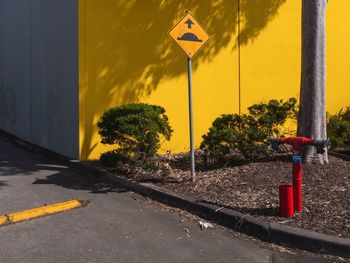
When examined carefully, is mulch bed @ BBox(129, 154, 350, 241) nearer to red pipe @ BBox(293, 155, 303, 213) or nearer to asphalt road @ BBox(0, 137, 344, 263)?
red pipe @ BBox(293, 155, 303, 213)

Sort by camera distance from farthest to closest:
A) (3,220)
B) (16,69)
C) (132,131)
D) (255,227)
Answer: (16,69)
(132,131)
(3,220)
(255,227)

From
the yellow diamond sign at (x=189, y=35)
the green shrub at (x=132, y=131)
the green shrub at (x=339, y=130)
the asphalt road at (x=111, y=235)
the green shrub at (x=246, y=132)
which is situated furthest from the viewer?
the green shrub at (x=339, y=130)

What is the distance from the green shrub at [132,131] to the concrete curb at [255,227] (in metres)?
0.85

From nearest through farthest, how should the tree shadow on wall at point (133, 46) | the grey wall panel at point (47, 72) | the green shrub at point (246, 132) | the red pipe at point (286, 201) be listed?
the red pipe at point (286, 201) → the green shrub at point (246, 132) → the tree shadow on wall at point (133, 46) → the grey wall panel at point (47, 72)

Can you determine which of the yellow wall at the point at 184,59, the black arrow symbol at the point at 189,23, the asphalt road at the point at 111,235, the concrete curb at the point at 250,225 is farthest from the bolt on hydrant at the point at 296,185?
the yellow wall at the point at 184,59

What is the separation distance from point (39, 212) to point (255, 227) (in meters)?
2.80

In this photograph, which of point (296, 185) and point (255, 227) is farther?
point (296, 185)

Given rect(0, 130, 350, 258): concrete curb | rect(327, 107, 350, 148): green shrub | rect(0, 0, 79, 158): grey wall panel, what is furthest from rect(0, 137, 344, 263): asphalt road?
rect(327, 107, 350, 148): green shrub

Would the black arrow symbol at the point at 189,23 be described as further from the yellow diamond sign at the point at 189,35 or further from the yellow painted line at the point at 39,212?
the yellow painted line at the point at 39,212

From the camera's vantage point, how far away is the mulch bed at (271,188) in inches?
227

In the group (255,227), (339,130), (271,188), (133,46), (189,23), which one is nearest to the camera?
(255,227)

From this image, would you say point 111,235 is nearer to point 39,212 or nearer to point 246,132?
point 39,212

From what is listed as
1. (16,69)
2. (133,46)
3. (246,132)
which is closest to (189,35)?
(246,132)

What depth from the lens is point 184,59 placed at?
10.4m
